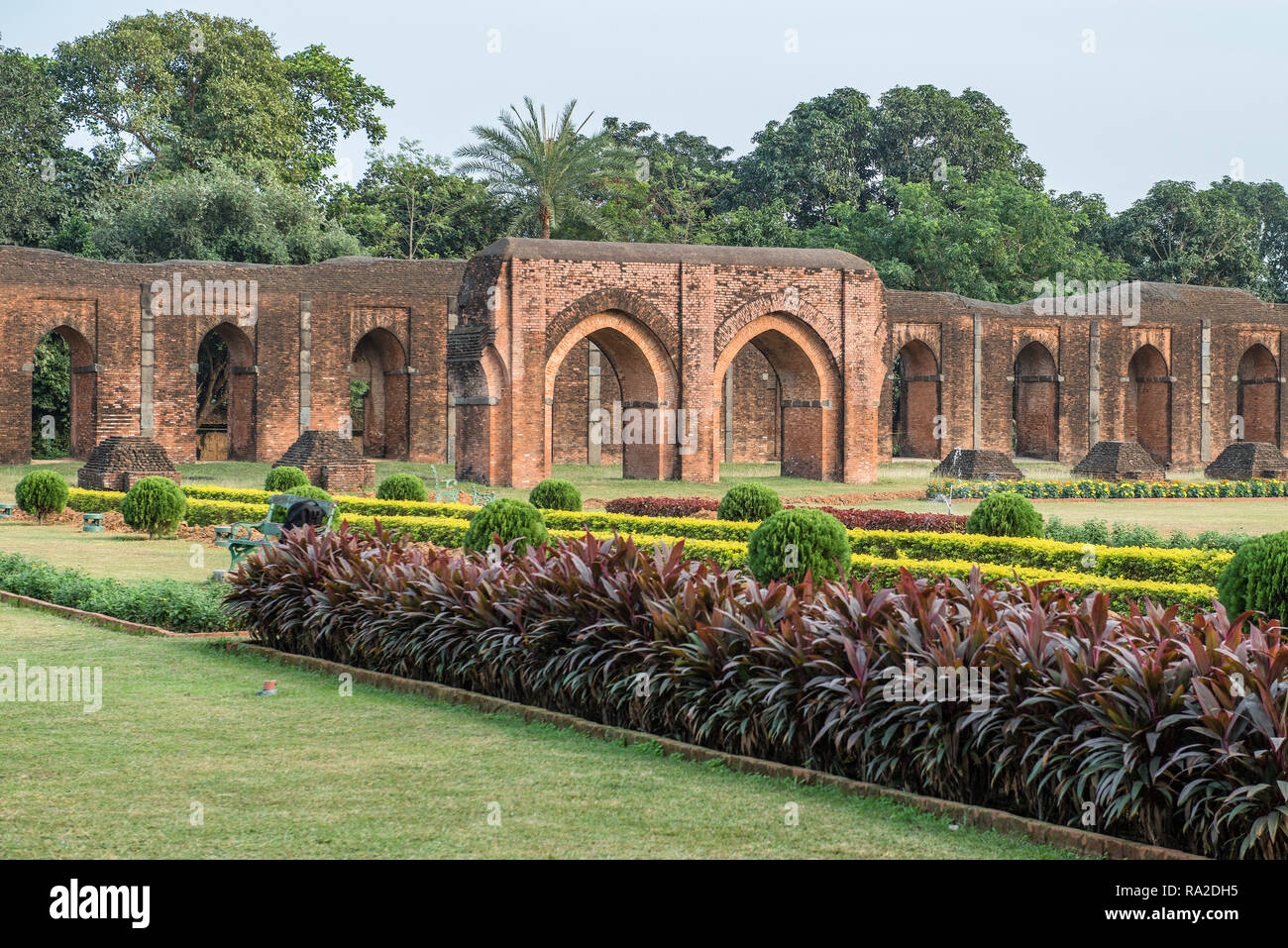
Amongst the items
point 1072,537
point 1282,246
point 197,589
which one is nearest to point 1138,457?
point 1072,537

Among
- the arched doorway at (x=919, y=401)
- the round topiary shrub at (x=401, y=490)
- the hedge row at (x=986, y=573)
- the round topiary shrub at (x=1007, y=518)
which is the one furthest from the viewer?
the arched doorway at (x=919, y=401)

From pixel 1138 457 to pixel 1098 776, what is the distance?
25427 mm

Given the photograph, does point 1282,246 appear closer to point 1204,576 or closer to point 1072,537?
point 1072,537

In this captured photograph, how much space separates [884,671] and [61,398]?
29103 mm

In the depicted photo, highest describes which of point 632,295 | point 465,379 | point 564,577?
point 632,295

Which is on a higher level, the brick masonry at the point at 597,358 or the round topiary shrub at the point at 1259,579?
the brick masonry at the point at 597,358

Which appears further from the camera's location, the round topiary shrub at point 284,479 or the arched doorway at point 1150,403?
the arched doorway at point 1150,403

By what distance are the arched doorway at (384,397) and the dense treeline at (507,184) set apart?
3279mm

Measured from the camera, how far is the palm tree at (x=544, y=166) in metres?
35.8

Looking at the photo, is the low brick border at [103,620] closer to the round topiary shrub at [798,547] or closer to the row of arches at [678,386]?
the round topiary shrub at [798,547]

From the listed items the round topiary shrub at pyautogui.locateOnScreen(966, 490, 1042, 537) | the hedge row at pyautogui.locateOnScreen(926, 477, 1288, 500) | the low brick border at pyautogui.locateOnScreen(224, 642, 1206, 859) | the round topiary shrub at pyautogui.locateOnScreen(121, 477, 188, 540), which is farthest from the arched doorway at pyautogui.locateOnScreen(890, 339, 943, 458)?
the low brick border at pyautogui.locateOnScreen(224, 642, 1206, 859)

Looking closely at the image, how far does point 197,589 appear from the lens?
32.9 ft

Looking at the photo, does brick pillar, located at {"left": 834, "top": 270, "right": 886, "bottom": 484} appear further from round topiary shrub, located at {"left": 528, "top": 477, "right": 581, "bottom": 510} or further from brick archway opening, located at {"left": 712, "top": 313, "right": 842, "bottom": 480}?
round topiary shrub, located at {"left": 528, "top": 477, "right": 581, "bottom": 510}

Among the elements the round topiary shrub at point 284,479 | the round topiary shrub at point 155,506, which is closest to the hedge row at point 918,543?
the round topiary shrub at point 155,506
